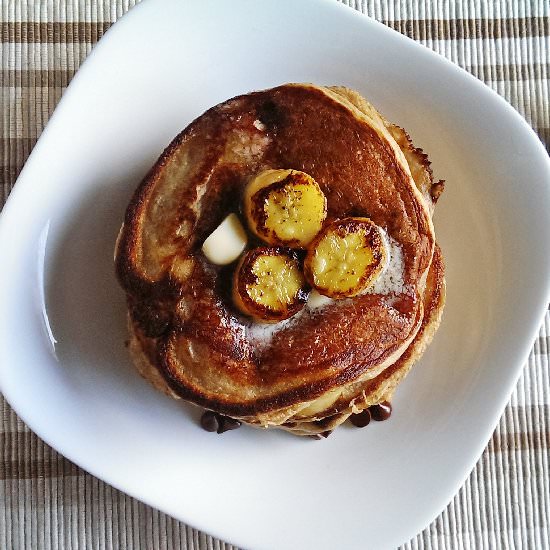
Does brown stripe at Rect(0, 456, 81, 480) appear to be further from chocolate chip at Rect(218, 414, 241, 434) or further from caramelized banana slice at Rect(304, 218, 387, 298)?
caramelized banana slice at Rect(304, 218, 387, 298)

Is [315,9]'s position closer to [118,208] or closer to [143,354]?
[118,208]

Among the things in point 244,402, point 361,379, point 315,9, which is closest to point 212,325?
point 244,402

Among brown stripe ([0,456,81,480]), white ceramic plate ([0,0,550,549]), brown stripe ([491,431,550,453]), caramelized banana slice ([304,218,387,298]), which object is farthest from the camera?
brown stripe ([491,431,550,453])

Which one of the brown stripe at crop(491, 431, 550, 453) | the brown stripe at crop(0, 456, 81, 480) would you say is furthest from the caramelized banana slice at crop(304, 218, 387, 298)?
the brown stripe at crop(0, 456, 81, 480)

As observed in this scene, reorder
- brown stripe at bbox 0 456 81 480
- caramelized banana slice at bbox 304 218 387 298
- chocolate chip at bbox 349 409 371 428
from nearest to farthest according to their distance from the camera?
1. caramelized banana slice at bbox 304 218 387 298
2. chocolate chip at bbox 349 409 371 428
3. brown stripe at bbox 0 456 81 480

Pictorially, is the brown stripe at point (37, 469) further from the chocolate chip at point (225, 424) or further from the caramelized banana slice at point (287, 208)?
the caramelized banana slice at point (287, 208)

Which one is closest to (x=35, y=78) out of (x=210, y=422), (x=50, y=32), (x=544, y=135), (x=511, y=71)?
A: (x=50, y=32)

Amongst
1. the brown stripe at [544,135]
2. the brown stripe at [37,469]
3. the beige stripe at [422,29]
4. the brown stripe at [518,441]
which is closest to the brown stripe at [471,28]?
the beige stripe at [422,29]

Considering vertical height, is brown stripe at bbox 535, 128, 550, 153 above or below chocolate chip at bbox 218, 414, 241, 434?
above
